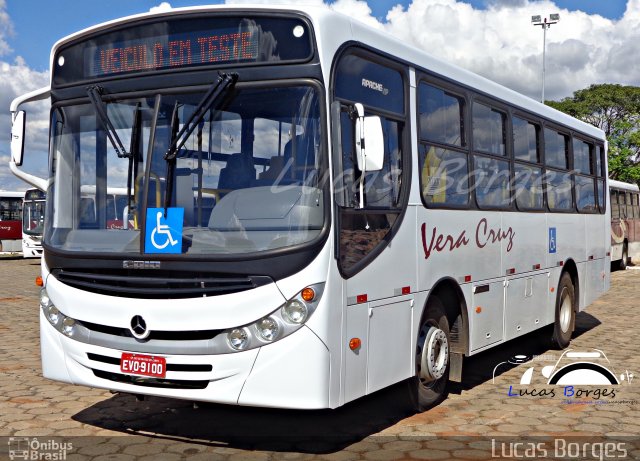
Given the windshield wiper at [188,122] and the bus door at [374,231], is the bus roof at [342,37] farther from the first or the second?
the windshield wiper at [188,122]

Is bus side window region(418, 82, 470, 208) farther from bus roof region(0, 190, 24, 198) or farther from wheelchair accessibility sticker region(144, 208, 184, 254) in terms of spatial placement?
bus roof region(0, 190, 24, 198)

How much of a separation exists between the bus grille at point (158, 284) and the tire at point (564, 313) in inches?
248

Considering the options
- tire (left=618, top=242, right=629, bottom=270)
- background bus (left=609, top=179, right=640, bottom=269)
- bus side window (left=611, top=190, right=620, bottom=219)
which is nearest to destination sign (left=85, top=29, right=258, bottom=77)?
background bus (left=609, top=179, right=640, bottom=269)

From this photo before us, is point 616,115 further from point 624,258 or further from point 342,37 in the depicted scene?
point 342,37

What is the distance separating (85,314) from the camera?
572 cm

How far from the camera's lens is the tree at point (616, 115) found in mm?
53375

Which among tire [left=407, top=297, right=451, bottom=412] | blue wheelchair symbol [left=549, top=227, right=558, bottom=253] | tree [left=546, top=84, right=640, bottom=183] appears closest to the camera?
tire [left=407, top=297, right=451, bottom=412]

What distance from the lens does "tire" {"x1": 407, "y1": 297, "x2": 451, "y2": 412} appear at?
6707 mm

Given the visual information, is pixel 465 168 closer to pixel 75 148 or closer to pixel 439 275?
pixel 439 275

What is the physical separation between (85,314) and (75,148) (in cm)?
133

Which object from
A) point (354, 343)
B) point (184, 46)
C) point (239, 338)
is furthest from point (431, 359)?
point (184, 46)

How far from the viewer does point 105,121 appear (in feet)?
19.1

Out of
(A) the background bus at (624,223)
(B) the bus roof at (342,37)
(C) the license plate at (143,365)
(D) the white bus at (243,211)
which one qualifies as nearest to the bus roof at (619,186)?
(A) the background bus at (624,223)

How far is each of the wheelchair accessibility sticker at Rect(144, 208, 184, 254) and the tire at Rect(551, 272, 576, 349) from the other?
639 cm
